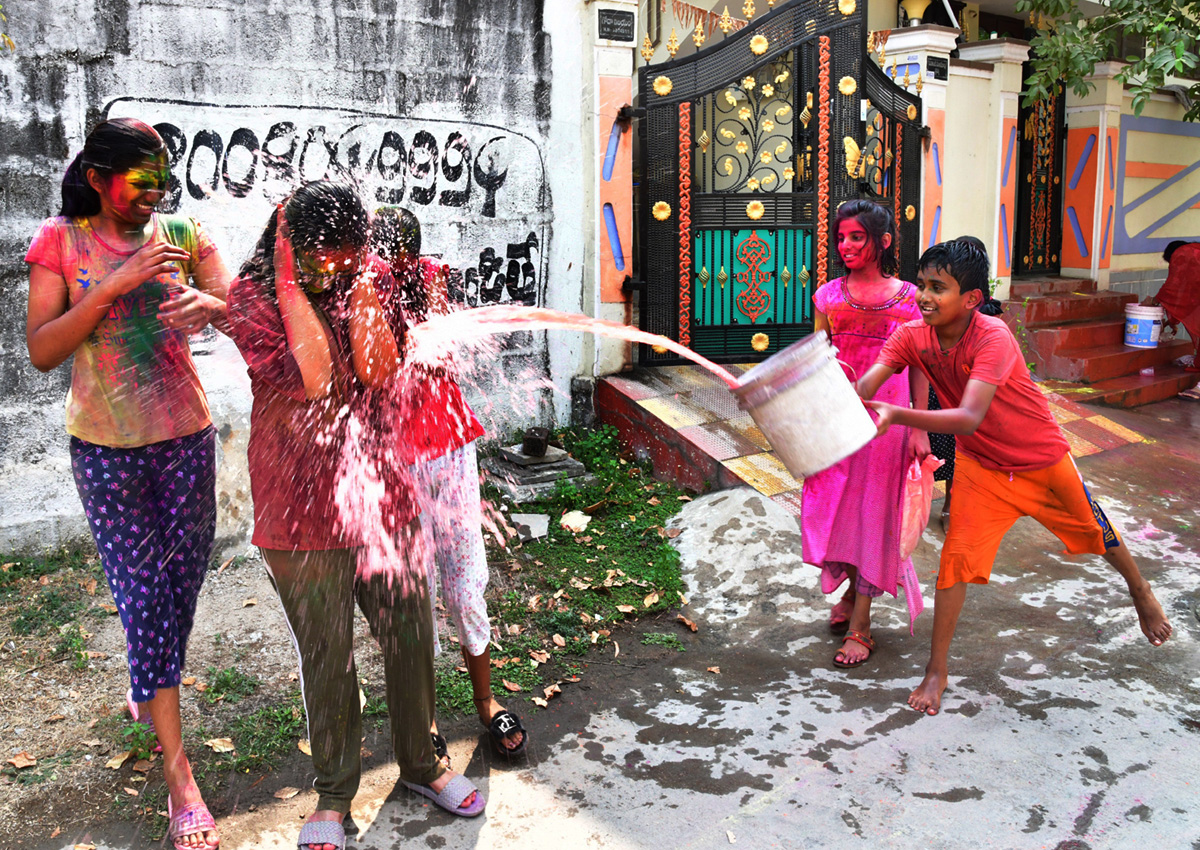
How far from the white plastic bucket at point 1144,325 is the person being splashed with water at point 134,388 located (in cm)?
902

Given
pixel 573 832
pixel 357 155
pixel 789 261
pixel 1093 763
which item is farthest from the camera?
pixel 789 261

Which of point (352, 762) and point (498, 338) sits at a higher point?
point (498, 338)

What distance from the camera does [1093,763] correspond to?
10.6ft

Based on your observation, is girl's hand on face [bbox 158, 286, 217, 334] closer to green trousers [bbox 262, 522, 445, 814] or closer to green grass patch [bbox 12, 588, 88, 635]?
green trousers [bbox 262, 522, 445, 814]

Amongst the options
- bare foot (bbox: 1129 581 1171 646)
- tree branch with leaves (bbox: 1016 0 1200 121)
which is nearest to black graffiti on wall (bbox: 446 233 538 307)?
bare foot (bbox: 1129 581 1171 646)

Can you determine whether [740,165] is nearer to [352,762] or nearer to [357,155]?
[357,155]

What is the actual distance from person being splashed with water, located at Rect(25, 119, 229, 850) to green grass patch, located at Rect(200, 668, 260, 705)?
0.68 m

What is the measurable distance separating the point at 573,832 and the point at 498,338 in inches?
157

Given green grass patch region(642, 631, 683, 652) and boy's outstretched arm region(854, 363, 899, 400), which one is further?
green grass patch region(642, 631, 683, 652)

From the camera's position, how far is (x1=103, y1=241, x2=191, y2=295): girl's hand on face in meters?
2.84

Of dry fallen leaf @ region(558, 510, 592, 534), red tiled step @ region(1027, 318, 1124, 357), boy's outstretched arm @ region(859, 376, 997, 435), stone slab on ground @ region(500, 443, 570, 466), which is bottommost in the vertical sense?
dry fallen leaf @ region(558, 510, 592, 534)

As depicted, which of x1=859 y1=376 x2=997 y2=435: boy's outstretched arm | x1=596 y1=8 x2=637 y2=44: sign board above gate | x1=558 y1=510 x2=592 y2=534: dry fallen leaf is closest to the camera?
x1=859 y1=376 x2=997 y2=435: boy's outstretched arm

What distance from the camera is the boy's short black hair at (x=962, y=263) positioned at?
3.39 meters

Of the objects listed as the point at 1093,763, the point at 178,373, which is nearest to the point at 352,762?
the point at 178,373
